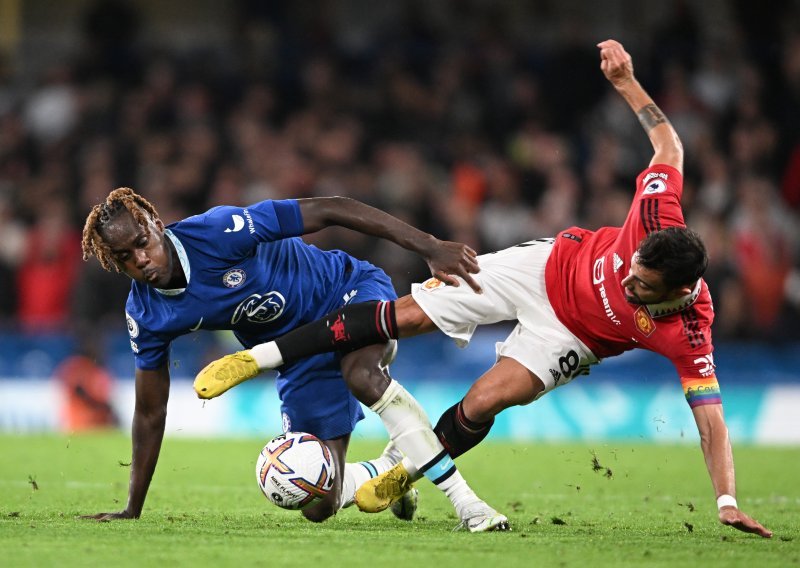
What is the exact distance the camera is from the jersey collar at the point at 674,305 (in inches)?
234

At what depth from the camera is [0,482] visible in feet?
27.7

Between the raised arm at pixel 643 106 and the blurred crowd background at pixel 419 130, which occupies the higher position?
the blurred crowd background at pixel 419 130

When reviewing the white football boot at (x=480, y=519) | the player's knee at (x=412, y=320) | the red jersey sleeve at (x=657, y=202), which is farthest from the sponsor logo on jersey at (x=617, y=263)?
the white football boot at (x=480, y=519)

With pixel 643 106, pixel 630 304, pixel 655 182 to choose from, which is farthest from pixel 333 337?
pixel 643 106

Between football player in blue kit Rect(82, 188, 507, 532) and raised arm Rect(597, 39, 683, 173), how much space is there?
1.17 m

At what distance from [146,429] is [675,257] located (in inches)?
109

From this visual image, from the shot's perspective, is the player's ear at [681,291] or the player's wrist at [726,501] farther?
the player's ear at [681,291]

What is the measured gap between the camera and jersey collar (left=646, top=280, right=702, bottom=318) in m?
5.95

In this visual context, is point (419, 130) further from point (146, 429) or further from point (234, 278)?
point (146, 429)

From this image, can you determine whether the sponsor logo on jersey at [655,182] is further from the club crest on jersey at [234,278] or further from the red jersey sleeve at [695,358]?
the club crest on jersey at [234,278]

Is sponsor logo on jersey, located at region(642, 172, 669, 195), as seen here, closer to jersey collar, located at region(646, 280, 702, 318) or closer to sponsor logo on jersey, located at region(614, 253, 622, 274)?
sponsor logo on jersey, located at region(614, 253, 622, 274)

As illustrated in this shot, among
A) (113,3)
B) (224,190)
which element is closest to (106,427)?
(224,190)

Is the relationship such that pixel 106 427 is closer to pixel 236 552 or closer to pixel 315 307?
pixel 315 307

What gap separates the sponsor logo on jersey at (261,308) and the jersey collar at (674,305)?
6.35 ft
